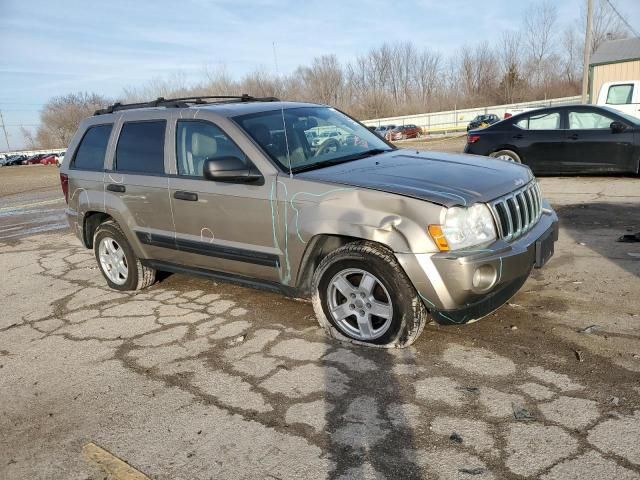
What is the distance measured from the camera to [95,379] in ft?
11.9

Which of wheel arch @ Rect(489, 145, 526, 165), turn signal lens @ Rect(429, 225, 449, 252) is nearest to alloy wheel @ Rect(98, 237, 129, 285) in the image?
turn signal lens @ Rect(429, 225, 449, 252)

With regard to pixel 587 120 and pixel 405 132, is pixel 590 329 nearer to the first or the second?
pixel 587 120

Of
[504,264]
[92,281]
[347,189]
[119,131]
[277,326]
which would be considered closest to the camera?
[504,264]

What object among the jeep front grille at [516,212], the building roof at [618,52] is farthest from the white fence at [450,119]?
the jeep front grille at [516,212]

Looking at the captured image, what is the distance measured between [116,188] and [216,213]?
4.60 feet

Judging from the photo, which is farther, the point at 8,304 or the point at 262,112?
the point at 8,304

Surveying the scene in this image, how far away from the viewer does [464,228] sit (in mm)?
3367

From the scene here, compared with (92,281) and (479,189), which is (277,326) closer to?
(479,189)

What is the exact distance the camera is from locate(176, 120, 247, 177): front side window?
429 cm

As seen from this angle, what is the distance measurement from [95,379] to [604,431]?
311 cm

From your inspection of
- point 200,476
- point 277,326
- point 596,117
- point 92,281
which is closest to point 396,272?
point 277,326

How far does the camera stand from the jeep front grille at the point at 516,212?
3547 millimetres

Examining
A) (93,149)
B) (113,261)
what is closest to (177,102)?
(93,149)

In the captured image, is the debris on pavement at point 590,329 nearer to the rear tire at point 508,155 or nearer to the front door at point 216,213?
the front door at point 216,213
